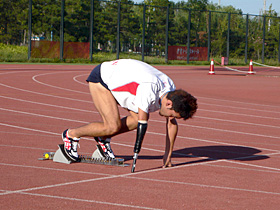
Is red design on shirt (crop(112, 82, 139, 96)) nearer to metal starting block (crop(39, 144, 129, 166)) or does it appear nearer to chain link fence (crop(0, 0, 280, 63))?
metal starting block (crop(39, 144, 129, 166))

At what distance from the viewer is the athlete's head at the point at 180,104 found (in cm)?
583

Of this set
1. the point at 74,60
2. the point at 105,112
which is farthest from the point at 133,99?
the point at 74,60

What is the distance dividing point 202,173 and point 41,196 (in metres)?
2.15

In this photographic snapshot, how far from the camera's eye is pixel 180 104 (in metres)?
5.82

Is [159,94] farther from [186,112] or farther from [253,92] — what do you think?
[253,92]

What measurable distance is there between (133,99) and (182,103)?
62 cm

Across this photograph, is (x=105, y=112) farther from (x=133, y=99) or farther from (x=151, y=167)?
(x=151, y=167)

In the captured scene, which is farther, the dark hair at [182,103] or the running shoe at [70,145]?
the running shoe at [70,145]

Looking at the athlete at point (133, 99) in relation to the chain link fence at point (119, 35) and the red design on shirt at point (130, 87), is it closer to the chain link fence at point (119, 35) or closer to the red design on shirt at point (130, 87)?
the red design on shirt at point (130, 87)

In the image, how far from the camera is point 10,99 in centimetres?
1423

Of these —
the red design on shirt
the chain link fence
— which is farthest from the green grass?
the red design on shirt

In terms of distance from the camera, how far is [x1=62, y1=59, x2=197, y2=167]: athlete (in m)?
5.86

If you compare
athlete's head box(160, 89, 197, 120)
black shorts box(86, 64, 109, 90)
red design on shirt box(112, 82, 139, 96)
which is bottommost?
athlete's head box(160, 89, 197, 120)

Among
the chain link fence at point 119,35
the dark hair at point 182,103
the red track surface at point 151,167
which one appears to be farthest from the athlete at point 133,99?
the chain link fence at point 119,35
